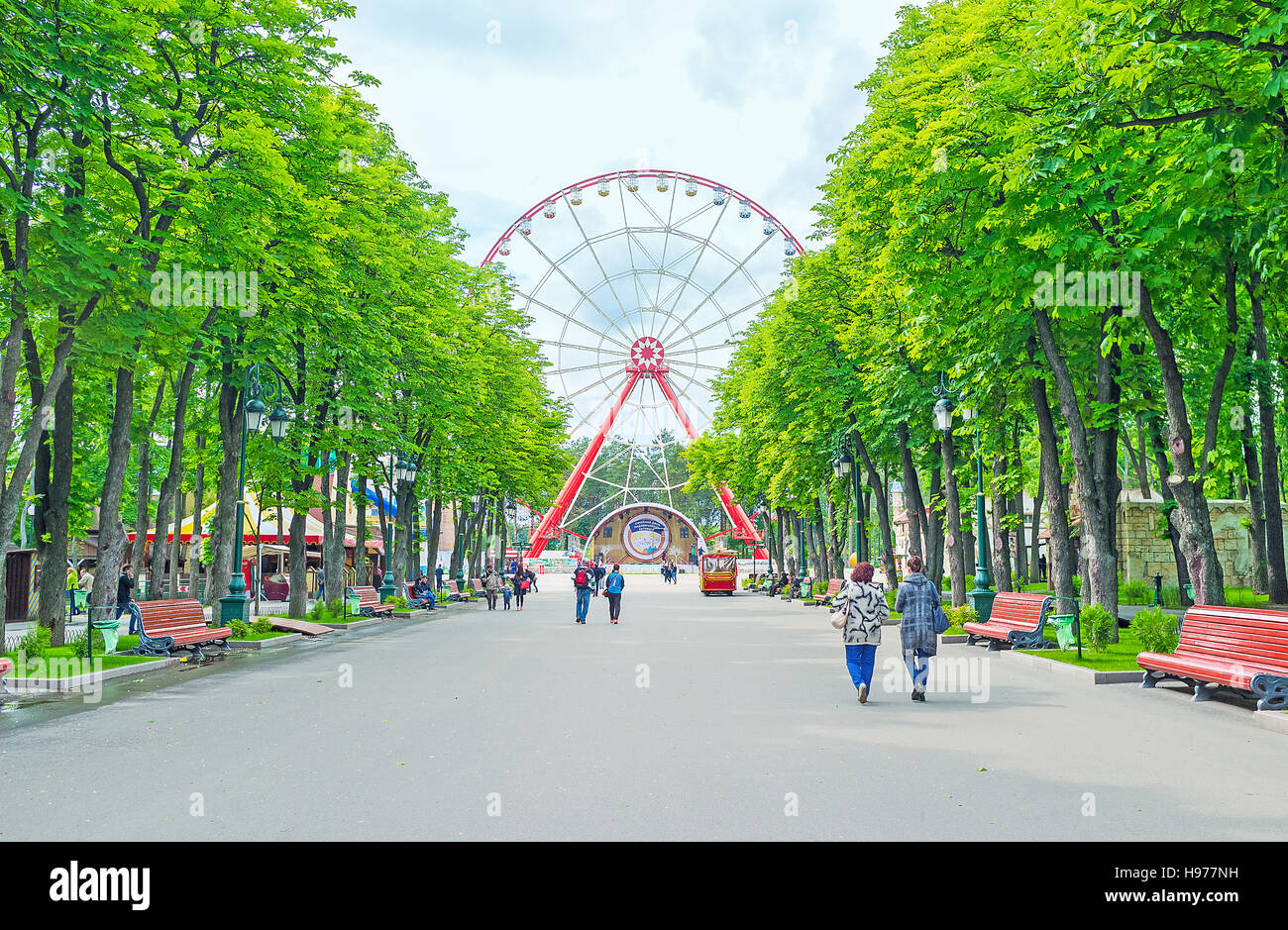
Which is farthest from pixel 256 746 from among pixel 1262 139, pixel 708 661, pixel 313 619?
pixel 313 619

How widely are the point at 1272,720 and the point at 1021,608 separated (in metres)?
9.20

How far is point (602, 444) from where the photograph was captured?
89688 mm

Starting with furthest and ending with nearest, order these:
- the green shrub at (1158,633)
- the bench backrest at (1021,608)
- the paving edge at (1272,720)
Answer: the bench backrest at (1021,608) < the green shrub at (1158,633) < the paving edge at (1272,720)

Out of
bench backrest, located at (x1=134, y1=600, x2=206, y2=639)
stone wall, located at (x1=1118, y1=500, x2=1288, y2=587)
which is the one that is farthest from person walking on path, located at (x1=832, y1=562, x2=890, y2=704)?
stone wall, located at (x1=1118, y1=500, x2=1288, y2=587)

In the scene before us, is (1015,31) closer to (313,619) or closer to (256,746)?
(256,746)

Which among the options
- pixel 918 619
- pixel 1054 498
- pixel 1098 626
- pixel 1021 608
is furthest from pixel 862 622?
pixel 1054 498

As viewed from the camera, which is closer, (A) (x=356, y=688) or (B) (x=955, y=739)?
(B) (x=955, y=739)

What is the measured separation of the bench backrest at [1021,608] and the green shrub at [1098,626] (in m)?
0.97

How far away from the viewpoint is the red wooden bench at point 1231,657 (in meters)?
10.6

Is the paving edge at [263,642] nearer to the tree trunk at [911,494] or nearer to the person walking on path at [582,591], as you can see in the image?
the person walking on path at [582,591]

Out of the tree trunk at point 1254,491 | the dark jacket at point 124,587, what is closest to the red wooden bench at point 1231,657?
the tree trunk at point 1254,491

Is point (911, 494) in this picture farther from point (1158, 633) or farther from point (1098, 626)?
point (1158, 633)

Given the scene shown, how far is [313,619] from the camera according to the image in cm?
2723
